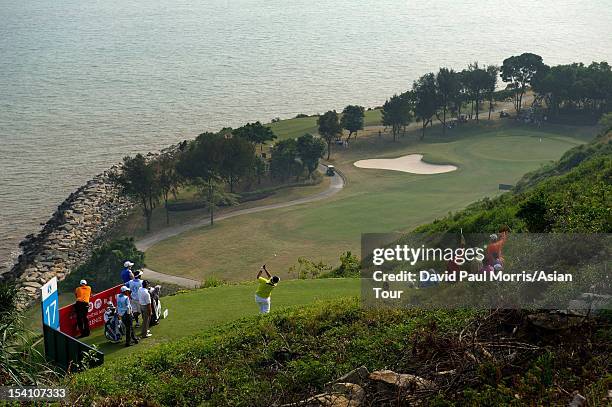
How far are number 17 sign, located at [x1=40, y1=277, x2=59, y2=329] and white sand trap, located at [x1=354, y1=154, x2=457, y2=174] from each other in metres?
49.0

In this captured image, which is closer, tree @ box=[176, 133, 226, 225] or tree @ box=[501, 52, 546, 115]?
tree @ box=[176, 133, 226, 225]

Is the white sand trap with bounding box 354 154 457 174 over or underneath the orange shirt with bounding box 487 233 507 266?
underneath

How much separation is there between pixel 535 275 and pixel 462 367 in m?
3.68

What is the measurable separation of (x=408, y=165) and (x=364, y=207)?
52.3 feet

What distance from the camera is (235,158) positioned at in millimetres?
58594

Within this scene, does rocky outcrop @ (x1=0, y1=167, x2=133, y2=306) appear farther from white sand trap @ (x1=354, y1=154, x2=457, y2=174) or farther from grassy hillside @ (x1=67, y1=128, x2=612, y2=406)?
grassy hillside @ (x1=67, y1=128, x2=612, y2=406)

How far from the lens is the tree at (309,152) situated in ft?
203

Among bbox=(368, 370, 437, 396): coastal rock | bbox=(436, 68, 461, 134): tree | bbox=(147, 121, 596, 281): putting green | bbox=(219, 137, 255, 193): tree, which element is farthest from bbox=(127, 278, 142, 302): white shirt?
bbox=(436, 68, 461, 134): tree

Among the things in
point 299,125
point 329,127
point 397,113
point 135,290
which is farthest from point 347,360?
point 299,125

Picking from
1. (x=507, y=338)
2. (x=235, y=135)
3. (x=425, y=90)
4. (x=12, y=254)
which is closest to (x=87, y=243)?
(x=12, y=254)

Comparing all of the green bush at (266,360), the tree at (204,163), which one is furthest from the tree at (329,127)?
the green bush at (266,360)

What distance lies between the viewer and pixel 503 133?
73875 mm

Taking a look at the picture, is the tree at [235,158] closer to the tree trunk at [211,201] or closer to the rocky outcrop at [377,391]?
the tree trunk at [211,201]

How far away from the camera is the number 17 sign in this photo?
14977mm
